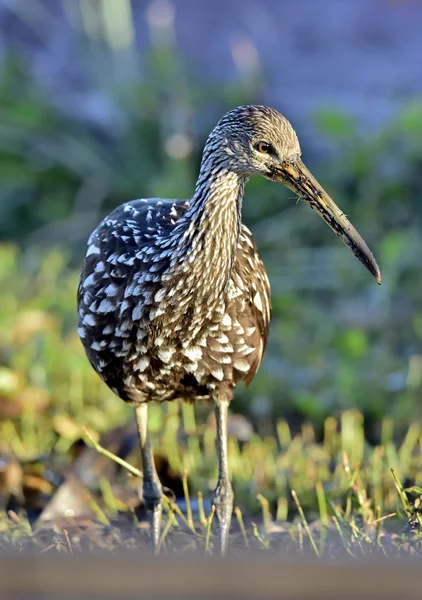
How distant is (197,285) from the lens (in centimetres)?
395

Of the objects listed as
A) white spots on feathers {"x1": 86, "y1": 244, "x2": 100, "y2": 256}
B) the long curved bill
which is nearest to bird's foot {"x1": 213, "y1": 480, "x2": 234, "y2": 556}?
white spots on feathers {"x1": 86, "y1": 244, "x2": 100, "y2": 256}

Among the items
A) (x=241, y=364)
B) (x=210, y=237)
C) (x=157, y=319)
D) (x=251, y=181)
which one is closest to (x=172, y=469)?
(x=241, y=364)

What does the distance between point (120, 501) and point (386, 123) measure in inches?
183

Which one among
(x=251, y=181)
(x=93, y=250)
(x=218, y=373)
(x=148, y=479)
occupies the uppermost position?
(x=251, y=181)

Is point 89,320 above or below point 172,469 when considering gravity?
above

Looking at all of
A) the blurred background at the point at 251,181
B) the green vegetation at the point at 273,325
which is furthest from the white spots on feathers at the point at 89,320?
the blurred background at the point at 251,181

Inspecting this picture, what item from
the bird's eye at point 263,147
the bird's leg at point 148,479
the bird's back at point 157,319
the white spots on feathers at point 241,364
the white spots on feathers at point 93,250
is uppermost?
the bird's eye at point 263,147

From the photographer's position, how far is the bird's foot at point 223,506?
4305mm

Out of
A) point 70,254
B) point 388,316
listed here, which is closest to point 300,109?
point 70,254

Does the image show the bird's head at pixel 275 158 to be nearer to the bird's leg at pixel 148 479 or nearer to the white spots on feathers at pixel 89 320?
the white spots on feathers at pixel 89 320

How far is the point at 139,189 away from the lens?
8.84 metres

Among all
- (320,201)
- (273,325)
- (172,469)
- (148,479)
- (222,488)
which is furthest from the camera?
(273,325)

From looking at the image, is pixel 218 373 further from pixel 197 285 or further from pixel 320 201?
pixel 320 201

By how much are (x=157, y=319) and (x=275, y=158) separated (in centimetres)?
73
